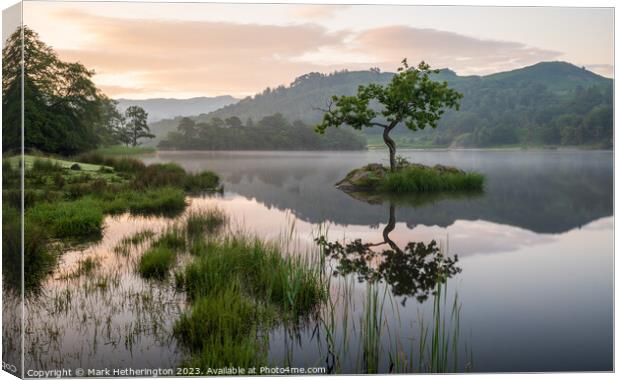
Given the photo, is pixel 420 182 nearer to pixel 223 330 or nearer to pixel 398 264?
pixel 398 264

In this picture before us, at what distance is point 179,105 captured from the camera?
8.81 meters

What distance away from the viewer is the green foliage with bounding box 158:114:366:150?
10031 mm

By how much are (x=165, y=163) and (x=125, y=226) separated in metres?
2.39

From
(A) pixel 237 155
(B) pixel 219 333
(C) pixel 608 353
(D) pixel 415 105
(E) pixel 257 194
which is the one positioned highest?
(D) pixel 415 105

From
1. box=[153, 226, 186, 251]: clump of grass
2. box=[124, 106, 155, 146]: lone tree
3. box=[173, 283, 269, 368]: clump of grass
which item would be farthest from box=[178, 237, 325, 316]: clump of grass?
box=[124, 106, 155, 146]: lone tree

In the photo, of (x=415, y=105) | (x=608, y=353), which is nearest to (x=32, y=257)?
(x=608, y=353)

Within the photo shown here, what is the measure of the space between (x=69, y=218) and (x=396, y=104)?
8305 millimetres

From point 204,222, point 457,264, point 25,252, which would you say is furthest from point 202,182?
point 457,264

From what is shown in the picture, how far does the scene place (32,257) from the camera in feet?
22.0

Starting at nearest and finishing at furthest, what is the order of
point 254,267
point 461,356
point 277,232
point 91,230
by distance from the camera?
point 461,356
point 254,267
point 277,232
point 91,230

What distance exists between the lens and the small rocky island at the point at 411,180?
14.9 m

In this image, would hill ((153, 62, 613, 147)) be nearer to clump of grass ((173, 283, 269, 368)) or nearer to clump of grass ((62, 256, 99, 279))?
clump of grass ((62, 256, 99, 279))

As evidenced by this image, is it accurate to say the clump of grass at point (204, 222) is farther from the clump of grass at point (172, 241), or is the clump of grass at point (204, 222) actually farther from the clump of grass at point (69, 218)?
the clump of grass at point (69, 218)

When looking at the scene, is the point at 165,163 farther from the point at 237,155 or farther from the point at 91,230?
the point at 91,230
